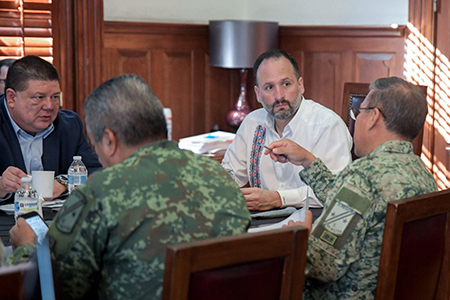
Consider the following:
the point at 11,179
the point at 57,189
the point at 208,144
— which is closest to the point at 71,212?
the point at 11,179

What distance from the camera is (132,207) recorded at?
132cm

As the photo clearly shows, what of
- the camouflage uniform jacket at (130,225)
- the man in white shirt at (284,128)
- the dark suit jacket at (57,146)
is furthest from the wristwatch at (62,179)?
the camouflage uniform jacket at (130,225)

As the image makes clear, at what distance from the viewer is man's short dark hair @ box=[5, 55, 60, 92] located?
106 inches

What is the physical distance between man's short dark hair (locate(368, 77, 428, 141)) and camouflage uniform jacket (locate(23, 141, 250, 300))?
0.65 m

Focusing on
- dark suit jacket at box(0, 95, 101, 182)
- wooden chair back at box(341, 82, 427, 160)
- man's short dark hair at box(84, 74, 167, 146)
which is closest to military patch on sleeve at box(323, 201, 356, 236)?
man's short dark hair at box(84, 74, 167, 146)

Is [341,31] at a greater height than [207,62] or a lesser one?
greater

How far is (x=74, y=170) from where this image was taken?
2.55m

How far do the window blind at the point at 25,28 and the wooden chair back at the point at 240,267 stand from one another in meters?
3.23

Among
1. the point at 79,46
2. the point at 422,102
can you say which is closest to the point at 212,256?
the point at 422,102

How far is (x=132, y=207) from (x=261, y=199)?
1086 millimetres

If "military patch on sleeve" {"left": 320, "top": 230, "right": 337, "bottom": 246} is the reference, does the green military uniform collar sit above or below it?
above

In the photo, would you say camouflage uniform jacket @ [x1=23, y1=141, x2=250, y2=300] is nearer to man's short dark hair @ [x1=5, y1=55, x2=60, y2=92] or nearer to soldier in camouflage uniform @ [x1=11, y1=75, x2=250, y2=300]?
soldier in camouflage uniform @ [x1=11, y1=75, x2=250, y2=300]

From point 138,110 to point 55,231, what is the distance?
0.33 metres

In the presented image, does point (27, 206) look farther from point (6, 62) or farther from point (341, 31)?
point (341, 31)
